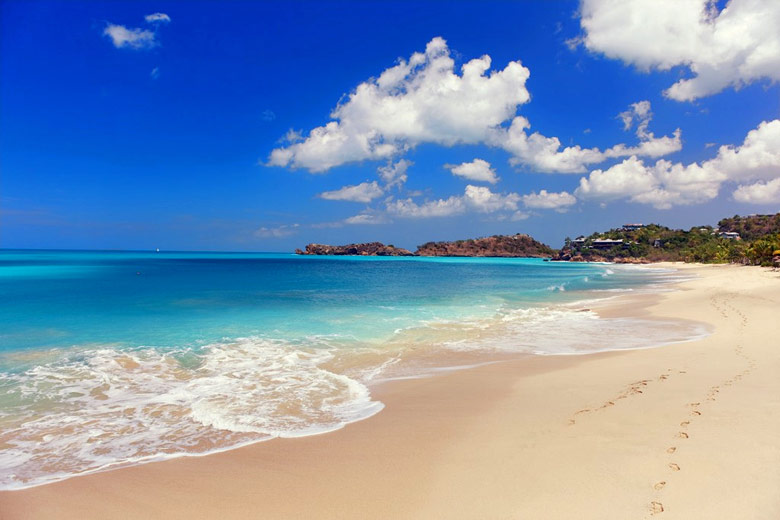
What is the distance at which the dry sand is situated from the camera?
12.8 feet

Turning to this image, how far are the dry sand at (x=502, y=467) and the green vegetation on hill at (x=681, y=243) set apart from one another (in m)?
102

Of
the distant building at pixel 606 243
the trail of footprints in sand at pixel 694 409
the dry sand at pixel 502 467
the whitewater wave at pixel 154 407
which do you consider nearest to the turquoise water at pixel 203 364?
the whitewater wave at pixel 154 407

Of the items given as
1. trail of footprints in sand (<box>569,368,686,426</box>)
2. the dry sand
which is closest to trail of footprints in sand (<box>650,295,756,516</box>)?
the dry sand

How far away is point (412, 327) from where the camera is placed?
17062 millimetres

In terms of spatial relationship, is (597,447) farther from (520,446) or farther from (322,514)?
(322,514)

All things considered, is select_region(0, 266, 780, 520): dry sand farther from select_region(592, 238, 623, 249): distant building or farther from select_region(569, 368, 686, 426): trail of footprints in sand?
select_region(592, 238, 623, 249): distant building

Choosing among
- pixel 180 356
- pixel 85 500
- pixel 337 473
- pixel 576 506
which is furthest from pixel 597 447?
pixel 180 356

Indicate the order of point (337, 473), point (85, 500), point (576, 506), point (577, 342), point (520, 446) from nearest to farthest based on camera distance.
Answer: point (576, 506) < point (85, 500) < point (337, 473) < point (520, 446) < point (577, 342)

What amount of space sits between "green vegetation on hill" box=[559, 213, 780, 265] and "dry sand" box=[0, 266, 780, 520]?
333ft

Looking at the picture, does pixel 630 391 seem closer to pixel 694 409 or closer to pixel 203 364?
pixel 694 409

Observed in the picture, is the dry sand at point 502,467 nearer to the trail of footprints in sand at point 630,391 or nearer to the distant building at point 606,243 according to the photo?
the trail of footprints in sand at point 630,391

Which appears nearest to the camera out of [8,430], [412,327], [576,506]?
[576,506]

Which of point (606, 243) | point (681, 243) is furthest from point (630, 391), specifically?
point (606, 243)

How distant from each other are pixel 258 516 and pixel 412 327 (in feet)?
43.6
